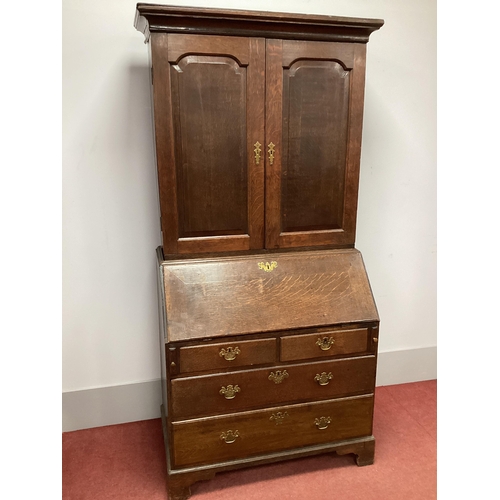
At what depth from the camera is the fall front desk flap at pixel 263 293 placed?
190 cm

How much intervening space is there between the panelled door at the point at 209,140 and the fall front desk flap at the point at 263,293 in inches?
4.0

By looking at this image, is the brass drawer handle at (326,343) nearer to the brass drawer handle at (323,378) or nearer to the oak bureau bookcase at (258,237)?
the oak bureau bookcase at (258,237)

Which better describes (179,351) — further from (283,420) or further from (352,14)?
(352,14)

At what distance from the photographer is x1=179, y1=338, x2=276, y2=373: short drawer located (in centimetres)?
188

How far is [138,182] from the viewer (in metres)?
2.36

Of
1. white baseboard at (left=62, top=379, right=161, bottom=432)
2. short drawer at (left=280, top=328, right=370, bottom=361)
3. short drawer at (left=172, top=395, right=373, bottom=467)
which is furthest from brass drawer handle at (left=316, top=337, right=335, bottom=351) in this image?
white baseboard at (left=62, top=379, right=161, bottom=432)

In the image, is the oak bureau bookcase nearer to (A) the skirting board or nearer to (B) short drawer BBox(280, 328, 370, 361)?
(B) short drawer BBox(280, 328, 370, 361)

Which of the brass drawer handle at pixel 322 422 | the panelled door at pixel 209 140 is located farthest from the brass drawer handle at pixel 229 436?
the panelled door at pixel 209 140

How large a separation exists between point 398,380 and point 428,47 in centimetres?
208

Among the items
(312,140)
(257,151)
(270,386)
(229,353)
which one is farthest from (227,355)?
(312,140)

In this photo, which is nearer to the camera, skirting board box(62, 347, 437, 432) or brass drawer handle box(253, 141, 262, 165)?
brass drawer handle box(253, 141, 262, 165)

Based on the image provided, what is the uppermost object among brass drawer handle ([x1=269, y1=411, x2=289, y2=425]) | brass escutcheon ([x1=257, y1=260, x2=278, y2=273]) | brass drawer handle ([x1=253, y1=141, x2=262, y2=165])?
brass drawer handle ([x1=253, y1=141, x2=262, y2=165])

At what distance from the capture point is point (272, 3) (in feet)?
7.66

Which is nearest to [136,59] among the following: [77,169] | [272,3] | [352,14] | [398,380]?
[77,169]
